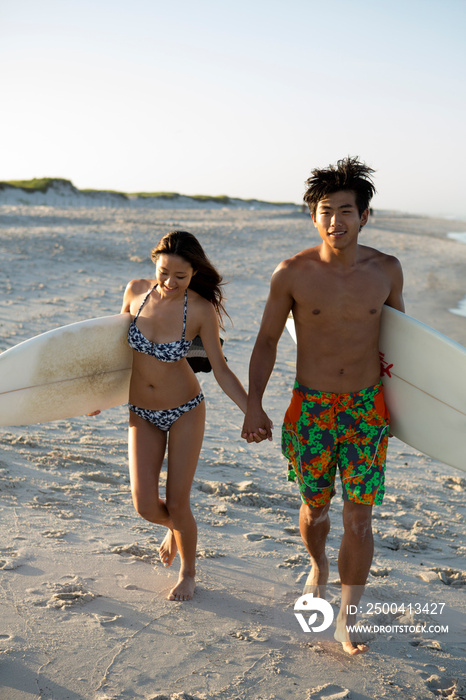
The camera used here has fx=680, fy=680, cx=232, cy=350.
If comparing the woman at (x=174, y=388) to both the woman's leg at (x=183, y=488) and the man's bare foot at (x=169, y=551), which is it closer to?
the woman's leg at (x=183, y=488)

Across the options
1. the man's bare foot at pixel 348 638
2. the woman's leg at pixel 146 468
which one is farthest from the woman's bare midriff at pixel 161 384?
the man's bare foot at pixel 348 638

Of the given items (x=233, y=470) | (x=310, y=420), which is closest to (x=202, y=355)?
(x=310, y=420)

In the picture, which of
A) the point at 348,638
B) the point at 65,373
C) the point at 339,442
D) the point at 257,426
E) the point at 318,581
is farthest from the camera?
the point at 65,373

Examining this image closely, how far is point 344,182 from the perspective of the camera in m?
2.92

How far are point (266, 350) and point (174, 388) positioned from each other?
467 millimetres

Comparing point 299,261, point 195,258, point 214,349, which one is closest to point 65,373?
point 214,349

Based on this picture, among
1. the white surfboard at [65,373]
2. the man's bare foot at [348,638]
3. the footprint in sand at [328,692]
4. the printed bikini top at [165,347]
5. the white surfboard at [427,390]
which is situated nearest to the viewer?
the footprint in sand at [328,692]

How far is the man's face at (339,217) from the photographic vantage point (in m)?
2.93

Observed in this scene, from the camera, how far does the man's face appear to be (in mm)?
2932

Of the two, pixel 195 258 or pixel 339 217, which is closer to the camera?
pixel 339 217

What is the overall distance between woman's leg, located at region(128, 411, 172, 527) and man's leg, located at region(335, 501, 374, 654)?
2.81 feet

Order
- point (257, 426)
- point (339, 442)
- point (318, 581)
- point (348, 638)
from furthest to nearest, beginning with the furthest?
point (318, 581)
point (257, 426)
point (339, 442)
point (348, 638)

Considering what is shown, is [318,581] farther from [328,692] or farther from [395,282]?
[395,282]

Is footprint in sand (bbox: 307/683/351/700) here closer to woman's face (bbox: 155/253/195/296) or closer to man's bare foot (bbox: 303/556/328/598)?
man's bare foot (bbox: 303/556/328/598)
